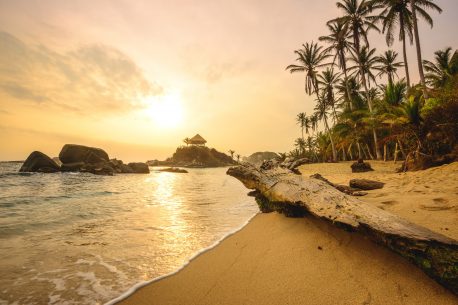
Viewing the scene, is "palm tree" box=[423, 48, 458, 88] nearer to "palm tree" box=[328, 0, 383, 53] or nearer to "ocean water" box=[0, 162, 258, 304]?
"palm tree" box=[328, 0, 383, 53]

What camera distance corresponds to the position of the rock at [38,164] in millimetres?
30672

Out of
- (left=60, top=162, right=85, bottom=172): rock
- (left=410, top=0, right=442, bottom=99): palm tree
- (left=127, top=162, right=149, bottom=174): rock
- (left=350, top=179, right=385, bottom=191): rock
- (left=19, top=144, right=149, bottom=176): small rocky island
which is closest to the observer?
(left=350, top=179, right=385, bottom=191): rock

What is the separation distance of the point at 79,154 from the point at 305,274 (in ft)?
135

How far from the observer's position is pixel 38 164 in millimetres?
30719

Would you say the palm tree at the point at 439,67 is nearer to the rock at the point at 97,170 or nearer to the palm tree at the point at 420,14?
the palm tree at the point at 420,14

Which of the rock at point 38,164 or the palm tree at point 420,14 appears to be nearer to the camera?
the palm tree at point 420,14

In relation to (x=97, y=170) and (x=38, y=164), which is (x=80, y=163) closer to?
(x=38, y=164)

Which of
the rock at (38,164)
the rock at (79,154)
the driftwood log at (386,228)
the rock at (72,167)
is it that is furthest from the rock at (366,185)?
the rock at (79,154)

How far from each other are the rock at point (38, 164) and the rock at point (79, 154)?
329 centimetres

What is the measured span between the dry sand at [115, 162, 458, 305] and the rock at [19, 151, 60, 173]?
36.3 meters

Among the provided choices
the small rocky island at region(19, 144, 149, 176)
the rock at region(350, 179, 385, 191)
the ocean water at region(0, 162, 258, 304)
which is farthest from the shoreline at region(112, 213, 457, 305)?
the small rocky island at region(19, 144, 149, 176)

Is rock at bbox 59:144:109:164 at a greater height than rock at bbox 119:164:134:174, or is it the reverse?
rock at bbox 59:144:109:164

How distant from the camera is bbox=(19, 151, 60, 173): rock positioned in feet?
101

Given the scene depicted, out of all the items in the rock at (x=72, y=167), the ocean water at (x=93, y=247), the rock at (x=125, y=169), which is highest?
the rock at (x=72, y=167)
